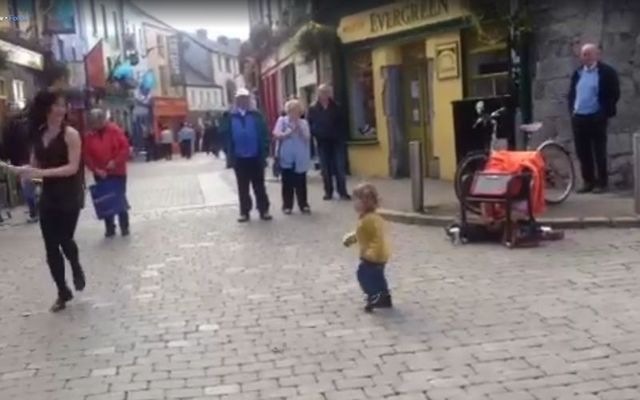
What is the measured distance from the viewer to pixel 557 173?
421 inches

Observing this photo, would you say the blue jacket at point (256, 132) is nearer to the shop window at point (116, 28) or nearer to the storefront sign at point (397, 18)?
the storefront sign at point (397, 18)

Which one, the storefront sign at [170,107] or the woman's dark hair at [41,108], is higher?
the storefront sign at [170,107]

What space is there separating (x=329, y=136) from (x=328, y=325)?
7.55 metres

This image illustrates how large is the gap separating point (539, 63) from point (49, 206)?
290 inches

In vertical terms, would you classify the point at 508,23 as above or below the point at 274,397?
above

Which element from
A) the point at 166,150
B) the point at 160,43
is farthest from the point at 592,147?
the point at 160,43

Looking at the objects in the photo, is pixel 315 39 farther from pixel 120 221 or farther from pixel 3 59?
pixel 120 221

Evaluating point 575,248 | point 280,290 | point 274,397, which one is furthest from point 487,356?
point 575,248

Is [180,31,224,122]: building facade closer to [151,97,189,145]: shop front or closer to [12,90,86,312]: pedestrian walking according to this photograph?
[151,97,189,145]: shop front

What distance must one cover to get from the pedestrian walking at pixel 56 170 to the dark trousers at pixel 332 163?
6581mm

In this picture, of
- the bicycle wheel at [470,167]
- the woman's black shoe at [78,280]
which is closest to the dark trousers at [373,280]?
the woman's black shoe at [78,280]

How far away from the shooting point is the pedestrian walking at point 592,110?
1071cm

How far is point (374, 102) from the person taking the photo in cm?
1717

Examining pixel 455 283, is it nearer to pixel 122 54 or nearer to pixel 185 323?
pixel 185 323
